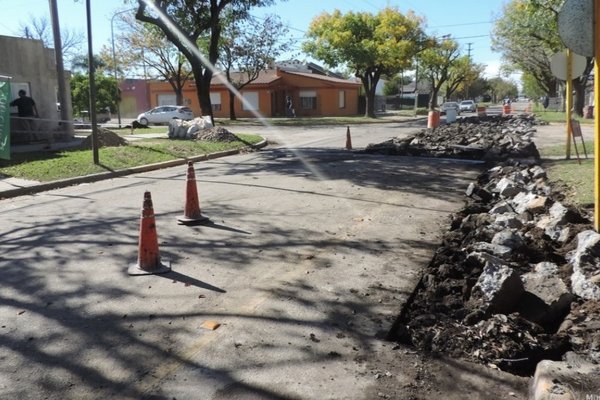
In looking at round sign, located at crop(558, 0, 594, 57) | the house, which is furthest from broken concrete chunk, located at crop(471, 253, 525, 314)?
the house

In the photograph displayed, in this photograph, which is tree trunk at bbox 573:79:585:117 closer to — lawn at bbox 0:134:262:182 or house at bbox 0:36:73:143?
lawn at bbox 0:134:262:182

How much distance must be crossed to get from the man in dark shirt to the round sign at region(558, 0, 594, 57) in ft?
52.7

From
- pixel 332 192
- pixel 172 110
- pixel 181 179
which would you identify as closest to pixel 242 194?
pixel 332 192

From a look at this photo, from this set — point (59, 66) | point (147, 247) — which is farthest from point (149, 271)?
point (59, 66)

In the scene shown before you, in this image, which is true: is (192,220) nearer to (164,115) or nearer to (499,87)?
(164,115)

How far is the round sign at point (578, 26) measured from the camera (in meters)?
5.41

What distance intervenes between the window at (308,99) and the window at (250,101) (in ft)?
15.2

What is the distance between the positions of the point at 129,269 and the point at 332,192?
16.2ft

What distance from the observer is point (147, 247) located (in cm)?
520

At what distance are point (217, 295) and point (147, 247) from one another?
102 cm

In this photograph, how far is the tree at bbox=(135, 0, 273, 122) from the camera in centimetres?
2047

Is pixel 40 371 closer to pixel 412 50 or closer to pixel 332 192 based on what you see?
pixel 332 192

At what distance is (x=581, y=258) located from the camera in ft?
15.4

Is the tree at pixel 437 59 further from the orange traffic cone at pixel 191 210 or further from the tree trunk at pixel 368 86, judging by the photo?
the orange traffic cone at pixel 191 210
